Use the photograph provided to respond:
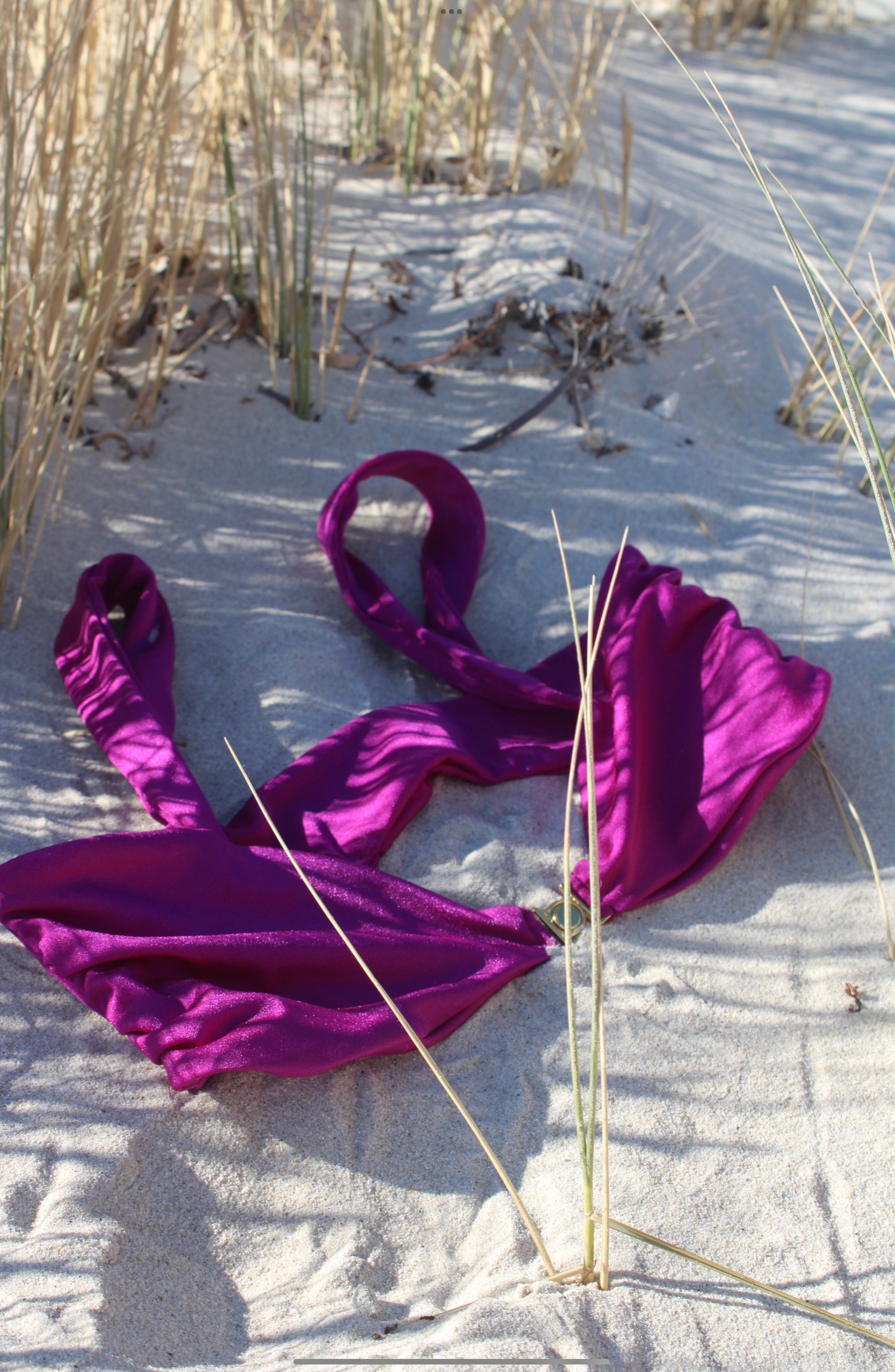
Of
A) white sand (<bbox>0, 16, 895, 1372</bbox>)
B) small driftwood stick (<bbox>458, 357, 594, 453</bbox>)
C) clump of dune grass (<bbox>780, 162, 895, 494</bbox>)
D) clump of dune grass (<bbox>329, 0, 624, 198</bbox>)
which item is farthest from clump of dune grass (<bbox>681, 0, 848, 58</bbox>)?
small driftwood stick (<bbox>458, 357, 594, 453</bbox>)

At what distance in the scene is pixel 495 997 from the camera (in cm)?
147

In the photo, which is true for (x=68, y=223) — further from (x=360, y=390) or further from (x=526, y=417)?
(x=526, y=417)

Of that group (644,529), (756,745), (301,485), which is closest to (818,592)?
(644,529)

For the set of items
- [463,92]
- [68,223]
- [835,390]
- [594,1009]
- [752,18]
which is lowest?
[594,1009]

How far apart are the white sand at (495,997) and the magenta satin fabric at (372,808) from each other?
0.20 ft

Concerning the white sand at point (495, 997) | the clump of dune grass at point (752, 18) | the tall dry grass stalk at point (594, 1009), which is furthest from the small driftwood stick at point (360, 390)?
the clump of dune grass at point (752, 18)

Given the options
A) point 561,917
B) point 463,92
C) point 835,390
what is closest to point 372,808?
point 561,917

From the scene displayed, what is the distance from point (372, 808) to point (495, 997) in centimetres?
35

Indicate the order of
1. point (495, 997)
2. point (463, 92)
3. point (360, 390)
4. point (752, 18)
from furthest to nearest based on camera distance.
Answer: point (752, 18) → point (463, 92) → point (360, 390) → point (495, 997)

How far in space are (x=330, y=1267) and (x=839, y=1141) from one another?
0.61 metres

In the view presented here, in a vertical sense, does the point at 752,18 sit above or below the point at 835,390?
above

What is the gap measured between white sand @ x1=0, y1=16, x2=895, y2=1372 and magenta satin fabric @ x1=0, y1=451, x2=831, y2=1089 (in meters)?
0.06

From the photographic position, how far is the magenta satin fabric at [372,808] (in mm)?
1357

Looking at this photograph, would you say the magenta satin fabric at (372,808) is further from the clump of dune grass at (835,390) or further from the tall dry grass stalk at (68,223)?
the clump of dune grass at (835,390)
